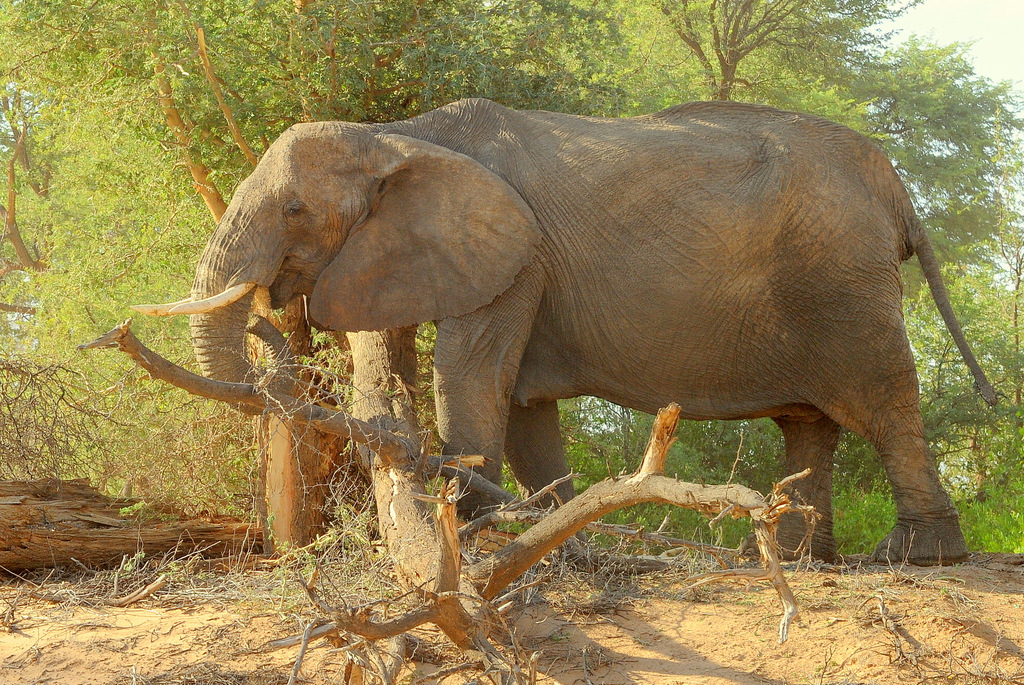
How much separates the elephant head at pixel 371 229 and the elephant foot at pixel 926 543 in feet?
9.48

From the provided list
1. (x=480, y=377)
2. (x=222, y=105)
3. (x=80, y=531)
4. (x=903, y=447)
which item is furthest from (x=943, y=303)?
(x=80, y=531)

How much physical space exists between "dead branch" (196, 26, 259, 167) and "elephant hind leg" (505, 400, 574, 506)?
2.38 meters

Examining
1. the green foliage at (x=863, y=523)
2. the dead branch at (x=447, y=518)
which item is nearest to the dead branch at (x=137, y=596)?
the dead branch at (x=447, y=518)

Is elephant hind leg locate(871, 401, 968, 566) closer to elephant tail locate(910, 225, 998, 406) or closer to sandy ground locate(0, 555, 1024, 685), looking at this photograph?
elephant tail locate(910, 225, 998, 406)

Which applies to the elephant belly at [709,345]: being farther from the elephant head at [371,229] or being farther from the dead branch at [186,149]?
the dead branch at [186,149]

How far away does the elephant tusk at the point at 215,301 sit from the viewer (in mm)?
5156

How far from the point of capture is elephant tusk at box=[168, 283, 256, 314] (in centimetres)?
516

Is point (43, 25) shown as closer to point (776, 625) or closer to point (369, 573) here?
point (369, 573)

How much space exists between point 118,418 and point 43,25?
266 centimetres

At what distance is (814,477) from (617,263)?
81.4 inches

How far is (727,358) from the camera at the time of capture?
6.52 m

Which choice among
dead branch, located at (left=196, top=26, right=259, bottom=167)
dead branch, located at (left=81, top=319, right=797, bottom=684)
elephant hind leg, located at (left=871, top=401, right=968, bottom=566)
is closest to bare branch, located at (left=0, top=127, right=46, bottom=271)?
dead branch, located at (left=196, top=26, right=259, bottom=167)

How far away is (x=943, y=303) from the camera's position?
6941 millimetres

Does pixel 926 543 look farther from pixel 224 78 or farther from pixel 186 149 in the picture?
pixel 186 149
